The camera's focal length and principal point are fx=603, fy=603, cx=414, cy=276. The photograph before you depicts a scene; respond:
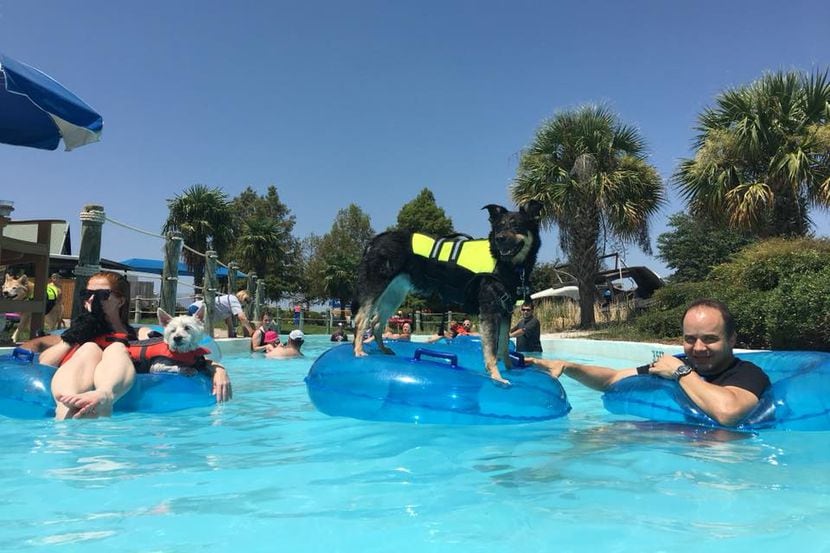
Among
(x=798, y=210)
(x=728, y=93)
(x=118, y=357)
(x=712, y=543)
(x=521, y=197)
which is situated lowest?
(x=712, y=543)

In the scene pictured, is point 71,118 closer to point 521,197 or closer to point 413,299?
point 521,197

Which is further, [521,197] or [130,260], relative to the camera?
[130,260]

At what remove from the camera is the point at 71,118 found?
6383 millimetres

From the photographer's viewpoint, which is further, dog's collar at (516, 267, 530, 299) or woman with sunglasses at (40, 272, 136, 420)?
dog's collar at (516, 267, 530, 299)

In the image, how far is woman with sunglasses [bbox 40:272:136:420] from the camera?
4.15 m

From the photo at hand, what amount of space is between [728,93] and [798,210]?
11.4 ft

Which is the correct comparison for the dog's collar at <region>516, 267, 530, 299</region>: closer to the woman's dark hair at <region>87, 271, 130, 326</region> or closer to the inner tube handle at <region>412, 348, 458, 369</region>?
the inner tube handle at <region>412, 348, 458, 369</region>

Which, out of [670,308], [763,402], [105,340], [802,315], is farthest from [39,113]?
[670,308]

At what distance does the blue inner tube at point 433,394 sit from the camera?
14.4 feet

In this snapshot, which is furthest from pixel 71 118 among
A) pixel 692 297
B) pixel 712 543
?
pixel 692 297

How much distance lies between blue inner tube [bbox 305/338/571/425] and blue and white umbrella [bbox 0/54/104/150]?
4.16 meters

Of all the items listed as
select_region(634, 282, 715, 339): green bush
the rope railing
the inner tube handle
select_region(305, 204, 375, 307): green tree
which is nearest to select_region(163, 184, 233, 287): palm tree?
select_region(305, 204, 375, 307): green tree

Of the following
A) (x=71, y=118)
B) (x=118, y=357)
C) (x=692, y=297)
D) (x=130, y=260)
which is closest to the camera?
(x=118, y=357)

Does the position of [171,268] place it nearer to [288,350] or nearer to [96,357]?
[288,350]
